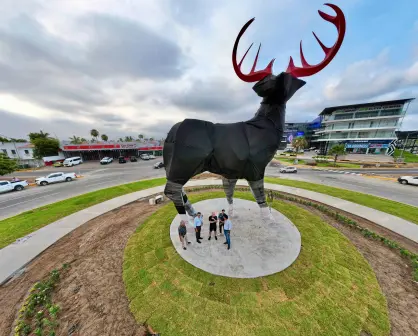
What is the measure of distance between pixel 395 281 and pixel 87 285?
8360mm

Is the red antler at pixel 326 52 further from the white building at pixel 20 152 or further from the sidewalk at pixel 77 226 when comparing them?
the white building at pixel 20 152

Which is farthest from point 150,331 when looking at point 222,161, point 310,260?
point 310,260

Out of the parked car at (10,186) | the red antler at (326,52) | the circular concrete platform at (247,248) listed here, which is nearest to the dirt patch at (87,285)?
the circular concrete platform at (247,248)

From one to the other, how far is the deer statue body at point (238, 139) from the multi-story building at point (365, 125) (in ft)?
172

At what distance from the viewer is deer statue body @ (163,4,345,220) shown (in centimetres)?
462

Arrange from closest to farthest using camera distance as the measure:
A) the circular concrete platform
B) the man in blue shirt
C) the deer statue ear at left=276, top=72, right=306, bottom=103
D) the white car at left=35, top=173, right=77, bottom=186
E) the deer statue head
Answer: the deer statue head, the deer statue ear at left=276, top=72, right=306, bottom=103, the circular concrete platform, the man in blue shirt, the white car at left=35, top=173, right=77, bottom=186

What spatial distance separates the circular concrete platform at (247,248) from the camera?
4.61 meters

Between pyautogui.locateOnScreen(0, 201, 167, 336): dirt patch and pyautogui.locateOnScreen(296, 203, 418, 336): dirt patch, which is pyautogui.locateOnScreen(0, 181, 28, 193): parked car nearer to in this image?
pyautogui.locateOnScreen(0, 201, 167, 336): dirt patch

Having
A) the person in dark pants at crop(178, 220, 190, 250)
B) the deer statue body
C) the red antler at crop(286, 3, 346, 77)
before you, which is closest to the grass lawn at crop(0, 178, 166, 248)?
the person in dark pants at crop(178, 220, 190, 250)

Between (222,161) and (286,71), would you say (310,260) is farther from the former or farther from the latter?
(286,71)

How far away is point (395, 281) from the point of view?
170 inches

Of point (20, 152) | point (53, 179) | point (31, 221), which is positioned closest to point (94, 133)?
point (20, 152)

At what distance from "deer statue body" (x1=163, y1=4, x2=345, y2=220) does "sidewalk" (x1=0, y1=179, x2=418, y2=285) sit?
542 cm

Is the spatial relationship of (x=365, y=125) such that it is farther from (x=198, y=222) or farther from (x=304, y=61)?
(x=198, y=222)
